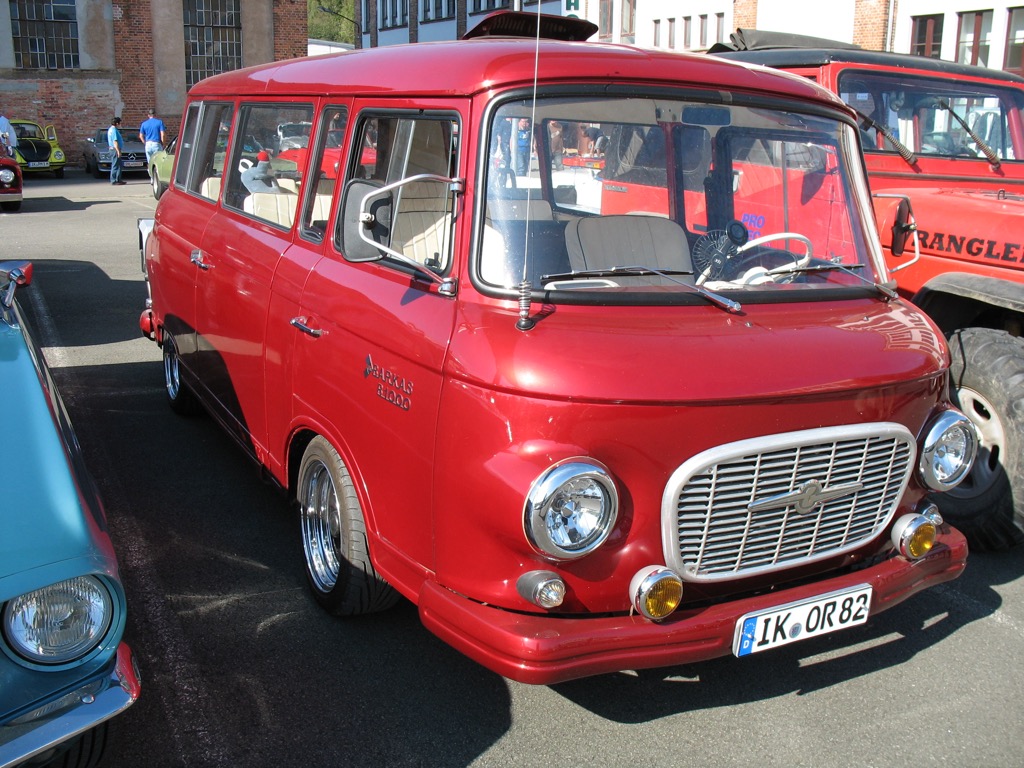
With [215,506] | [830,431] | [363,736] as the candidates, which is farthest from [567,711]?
[215,506]

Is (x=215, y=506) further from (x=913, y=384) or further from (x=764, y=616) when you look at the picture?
(x=913, y=384)

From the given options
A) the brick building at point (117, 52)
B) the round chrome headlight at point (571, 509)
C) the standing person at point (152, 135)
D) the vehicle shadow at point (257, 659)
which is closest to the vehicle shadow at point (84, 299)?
the vehicle shadow at point (257, 659)

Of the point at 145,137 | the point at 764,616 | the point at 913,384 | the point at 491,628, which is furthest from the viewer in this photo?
the point at 145,137

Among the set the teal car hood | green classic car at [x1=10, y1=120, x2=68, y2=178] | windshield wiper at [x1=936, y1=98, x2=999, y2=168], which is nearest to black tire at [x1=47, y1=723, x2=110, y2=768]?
the teal car hood

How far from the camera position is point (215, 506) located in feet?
16.8

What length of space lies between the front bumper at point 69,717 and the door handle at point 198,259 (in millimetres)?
2939

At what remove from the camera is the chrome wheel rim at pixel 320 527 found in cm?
404

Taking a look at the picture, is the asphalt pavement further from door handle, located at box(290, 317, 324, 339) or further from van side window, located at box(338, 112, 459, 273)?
van side window, located at box(338, 112, 459, 273)

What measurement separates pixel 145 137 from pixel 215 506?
22.4m

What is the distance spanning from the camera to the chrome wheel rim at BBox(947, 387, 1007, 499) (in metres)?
4.82

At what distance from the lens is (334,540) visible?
4062 mm

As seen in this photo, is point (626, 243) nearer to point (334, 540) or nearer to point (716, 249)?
point (716, 249)

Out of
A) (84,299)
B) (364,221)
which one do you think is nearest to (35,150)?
(84,299)

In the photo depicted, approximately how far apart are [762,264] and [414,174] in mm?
1362
